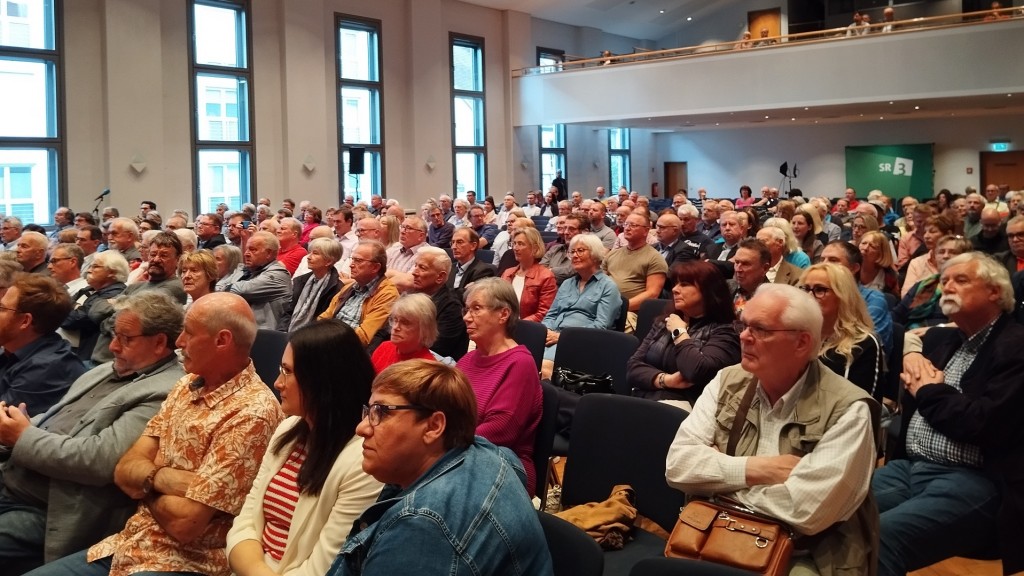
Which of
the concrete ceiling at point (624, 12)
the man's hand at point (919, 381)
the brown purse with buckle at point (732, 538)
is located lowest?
the brown purse with buckle at point (732, 538)

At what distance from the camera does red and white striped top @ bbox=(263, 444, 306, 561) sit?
7.43 ft

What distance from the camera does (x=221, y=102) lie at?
14914mm

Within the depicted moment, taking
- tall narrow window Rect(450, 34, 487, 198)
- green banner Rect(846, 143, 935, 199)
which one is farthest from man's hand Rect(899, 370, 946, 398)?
green banner Rect(846, 143, 935, 199)

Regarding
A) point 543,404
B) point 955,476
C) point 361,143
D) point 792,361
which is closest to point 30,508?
point 543,404

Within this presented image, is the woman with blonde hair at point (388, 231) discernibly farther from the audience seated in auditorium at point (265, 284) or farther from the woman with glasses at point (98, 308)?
the woman with glasses at point (98, 308)

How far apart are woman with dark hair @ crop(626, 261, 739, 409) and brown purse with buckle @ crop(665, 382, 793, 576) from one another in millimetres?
1181

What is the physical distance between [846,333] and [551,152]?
18440 millimetres

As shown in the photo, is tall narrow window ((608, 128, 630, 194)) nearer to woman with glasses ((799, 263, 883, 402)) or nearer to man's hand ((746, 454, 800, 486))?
woman with glasses ((799, 263, 883, 402))

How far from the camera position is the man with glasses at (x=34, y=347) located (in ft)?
11.5

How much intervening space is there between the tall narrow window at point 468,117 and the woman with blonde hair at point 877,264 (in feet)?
46.0

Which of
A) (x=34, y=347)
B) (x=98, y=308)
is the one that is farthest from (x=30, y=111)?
(x=34, y=347)

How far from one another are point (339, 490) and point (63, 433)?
1.35 meters

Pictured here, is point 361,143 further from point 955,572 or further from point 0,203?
point 955,572

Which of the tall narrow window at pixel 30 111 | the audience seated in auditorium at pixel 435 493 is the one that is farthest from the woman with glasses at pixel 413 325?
the tall narrow window at pixel 30 111
